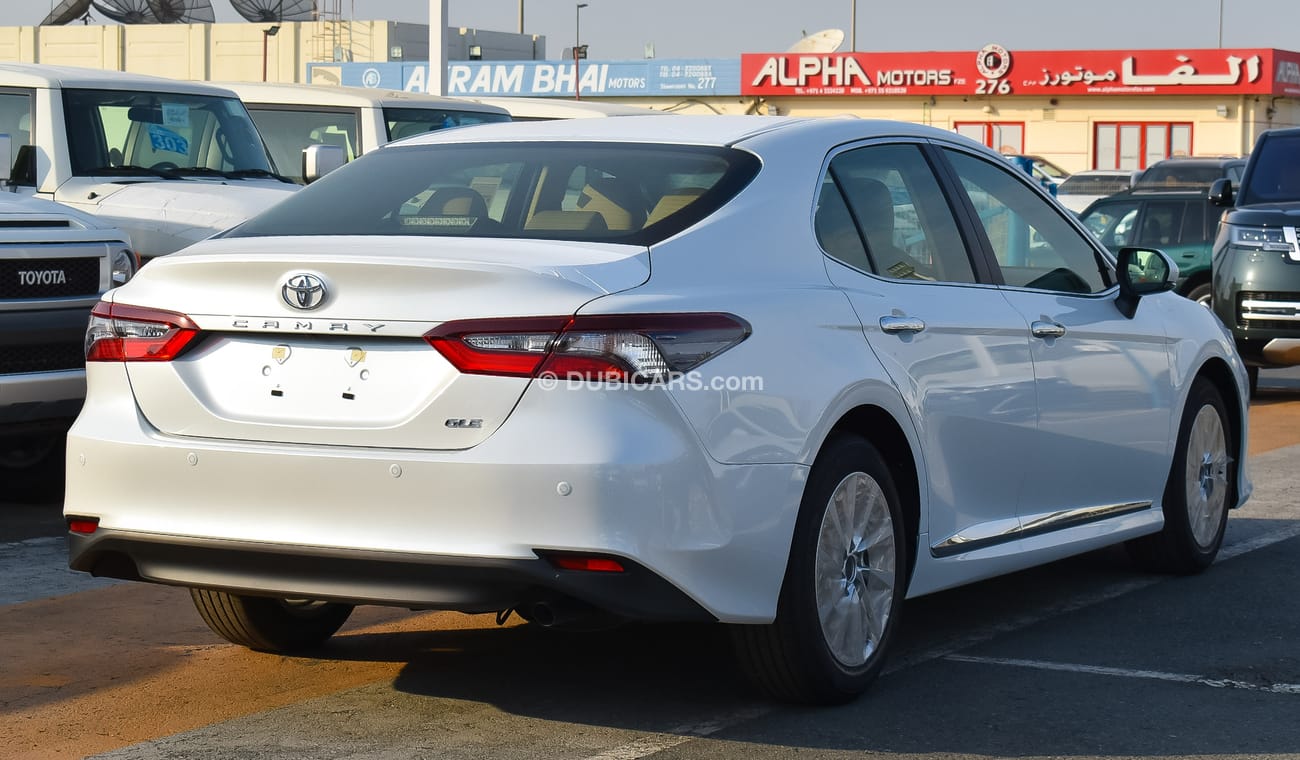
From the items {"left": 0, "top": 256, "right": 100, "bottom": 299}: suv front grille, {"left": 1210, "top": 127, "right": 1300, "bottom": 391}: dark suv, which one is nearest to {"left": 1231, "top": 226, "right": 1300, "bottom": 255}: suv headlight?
{"left": 1210, "top": 127, "right": 1300, "bottom": 391}: dark suv

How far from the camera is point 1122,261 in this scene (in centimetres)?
680

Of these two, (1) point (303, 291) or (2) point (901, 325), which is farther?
(2) point (901, 325)

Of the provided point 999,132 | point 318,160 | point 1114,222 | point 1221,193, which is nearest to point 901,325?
point 318,160

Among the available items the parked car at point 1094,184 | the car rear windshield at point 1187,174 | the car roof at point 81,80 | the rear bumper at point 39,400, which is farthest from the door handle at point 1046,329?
the parked car at point 1094,184

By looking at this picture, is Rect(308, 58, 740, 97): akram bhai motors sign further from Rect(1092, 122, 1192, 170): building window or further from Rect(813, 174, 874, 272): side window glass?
Rect(813, 174, 874, 272): side window glass

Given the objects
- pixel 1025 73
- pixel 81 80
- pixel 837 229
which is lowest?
pixel 837 229

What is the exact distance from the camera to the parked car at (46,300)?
7867 mm

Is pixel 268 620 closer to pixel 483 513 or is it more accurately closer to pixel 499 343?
pixel 483 513

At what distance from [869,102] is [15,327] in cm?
5033

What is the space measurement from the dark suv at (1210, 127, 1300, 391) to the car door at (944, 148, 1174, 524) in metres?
7.00

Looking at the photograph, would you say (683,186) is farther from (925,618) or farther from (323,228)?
(925,618)

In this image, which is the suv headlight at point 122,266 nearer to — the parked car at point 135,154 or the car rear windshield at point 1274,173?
the parked car at point 135,154

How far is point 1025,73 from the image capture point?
175ft

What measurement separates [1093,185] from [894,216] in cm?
3128
